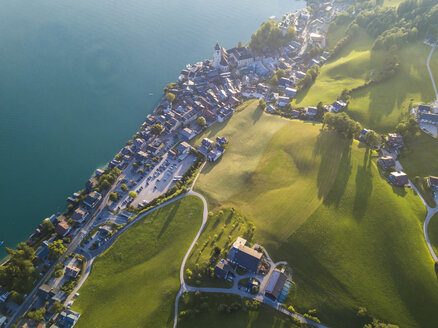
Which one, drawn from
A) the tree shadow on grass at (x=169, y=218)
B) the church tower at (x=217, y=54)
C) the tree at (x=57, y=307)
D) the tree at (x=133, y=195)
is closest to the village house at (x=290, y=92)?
the church tower at (x=217, y=54)

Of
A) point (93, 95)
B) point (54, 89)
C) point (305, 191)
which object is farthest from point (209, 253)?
point (54, 89)

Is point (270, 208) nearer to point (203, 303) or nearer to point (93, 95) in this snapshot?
point (203, 303)

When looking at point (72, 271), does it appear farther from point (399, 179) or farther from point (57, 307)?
point (399, 179)

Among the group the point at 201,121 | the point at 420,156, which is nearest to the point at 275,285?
the point at 420,156

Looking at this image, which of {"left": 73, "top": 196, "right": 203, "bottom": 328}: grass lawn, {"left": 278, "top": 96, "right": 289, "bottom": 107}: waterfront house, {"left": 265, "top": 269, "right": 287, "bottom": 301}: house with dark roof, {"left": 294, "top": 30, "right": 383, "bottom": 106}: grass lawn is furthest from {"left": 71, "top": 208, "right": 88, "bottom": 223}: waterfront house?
{"left": 294, "top": 30, "right": 383, "bottom": 106}: grass lawn

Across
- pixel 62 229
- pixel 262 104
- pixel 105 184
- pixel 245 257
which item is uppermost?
pixel 262 104
